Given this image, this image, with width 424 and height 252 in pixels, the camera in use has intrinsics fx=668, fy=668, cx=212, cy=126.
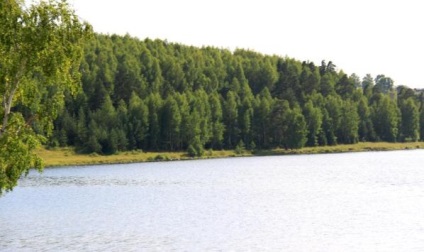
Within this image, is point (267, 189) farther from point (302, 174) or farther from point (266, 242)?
point (266, 242)

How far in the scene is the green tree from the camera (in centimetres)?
3953

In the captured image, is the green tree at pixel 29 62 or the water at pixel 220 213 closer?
the green tree at pixel 29 62

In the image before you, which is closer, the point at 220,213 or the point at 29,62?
the point at 29,62

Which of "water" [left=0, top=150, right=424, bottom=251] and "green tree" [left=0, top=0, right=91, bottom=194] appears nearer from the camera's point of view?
"green tree" [left=0, top=0, right=91, bottom=194]

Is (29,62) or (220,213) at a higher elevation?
(29,62)

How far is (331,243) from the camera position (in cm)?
5609

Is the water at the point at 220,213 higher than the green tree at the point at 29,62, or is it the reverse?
the green tree at the point at 29,62

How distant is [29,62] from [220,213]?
4081cm

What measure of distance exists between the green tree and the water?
17.7 m

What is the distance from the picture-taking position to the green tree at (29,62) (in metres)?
39.5

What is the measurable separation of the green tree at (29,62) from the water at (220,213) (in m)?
17.7

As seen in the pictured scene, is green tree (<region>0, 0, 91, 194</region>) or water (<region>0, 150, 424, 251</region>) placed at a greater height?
green tree (<region>0, 0, 91, 194</region>)

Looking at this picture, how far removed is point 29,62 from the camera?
40.4 meters

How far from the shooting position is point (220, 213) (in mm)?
76875
